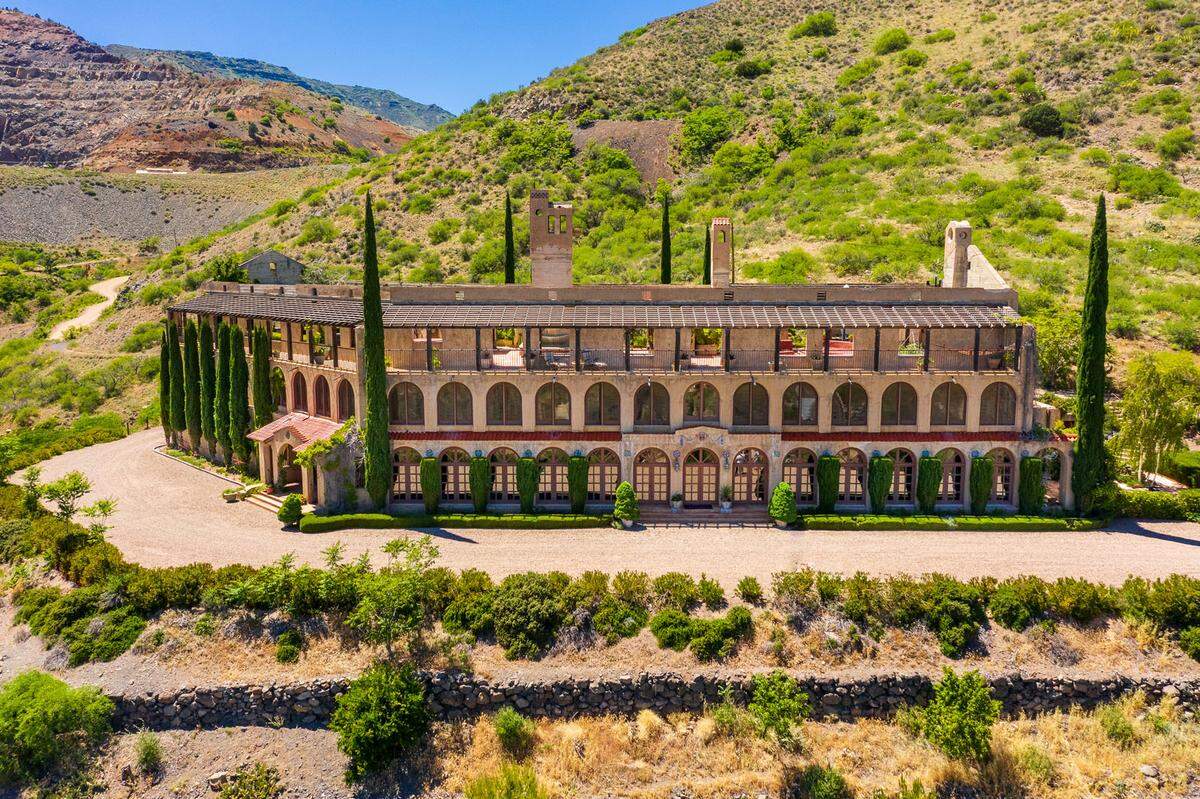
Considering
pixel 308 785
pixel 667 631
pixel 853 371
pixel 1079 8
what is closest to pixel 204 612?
pixel 308 785

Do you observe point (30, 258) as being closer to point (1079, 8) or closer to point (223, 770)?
point (223, 770)

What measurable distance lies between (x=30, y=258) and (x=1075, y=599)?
354 feet

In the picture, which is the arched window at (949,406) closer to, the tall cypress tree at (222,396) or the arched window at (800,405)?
the arched window at (800,405)

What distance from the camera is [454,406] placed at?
32.6 metres

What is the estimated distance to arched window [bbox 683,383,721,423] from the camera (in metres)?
32.1

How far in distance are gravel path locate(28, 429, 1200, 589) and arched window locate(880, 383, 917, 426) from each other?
4.83m

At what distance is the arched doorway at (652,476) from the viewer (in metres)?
32.0

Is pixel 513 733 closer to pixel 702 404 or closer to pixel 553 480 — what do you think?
pixel 553 480

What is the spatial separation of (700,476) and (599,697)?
1272 centimetres

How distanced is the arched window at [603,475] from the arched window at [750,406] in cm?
546

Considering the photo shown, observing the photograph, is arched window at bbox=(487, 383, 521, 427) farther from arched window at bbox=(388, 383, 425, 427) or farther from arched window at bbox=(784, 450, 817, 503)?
arched window at bbox=(784, 450, 817, 503)

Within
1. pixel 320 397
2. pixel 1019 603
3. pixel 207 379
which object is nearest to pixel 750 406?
pixel 1019 603

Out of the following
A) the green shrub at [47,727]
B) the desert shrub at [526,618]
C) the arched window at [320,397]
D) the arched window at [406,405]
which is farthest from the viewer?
the arched window at [320,397]

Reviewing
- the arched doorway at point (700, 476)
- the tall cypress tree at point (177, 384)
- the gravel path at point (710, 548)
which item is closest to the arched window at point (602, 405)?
the arched doorway at point (700, 476)
